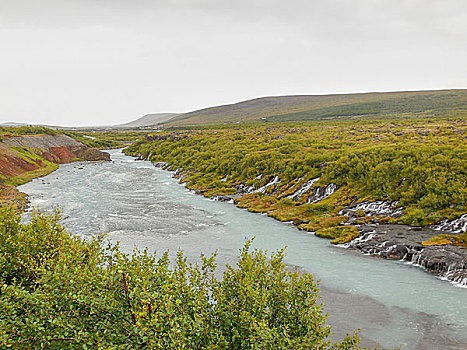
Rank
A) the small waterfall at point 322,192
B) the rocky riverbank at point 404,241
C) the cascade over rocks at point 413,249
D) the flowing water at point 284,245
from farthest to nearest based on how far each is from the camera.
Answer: the small waterfall at point 322,192, the rocky riverbank at point 404,241, the cascade over rocks at point 413,249, the flowing water at point 284,245

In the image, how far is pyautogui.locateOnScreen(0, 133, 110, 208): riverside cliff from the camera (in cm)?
6630

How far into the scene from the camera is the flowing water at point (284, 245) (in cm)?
2330

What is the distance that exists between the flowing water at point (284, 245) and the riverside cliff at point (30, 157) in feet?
13.0

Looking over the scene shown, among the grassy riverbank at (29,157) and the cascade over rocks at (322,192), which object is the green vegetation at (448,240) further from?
the grassy riverbank at (29,157)

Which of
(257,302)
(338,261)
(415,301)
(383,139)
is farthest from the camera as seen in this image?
(383,139)

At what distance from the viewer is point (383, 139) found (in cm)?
7862

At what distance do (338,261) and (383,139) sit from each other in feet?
175

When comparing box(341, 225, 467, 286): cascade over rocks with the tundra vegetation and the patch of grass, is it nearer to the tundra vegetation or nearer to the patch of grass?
the patch of grass

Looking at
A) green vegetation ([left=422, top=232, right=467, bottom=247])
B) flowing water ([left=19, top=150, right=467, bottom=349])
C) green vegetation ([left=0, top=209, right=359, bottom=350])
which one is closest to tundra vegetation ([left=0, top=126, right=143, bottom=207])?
flowing water ([left=19, top=150, right=467, bottom=349])

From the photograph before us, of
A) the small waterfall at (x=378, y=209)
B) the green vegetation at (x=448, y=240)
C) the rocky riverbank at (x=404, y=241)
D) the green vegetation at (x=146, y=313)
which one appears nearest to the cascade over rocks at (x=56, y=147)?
the rocky riverbank at (x=404, y=241)

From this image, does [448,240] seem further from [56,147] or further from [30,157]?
[56,147]

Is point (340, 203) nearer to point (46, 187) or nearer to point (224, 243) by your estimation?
point (224, 243)

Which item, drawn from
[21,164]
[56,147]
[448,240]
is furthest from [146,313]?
[56,147]

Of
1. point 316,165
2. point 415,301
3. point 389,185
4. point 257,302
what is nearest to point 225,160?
point 316,165
